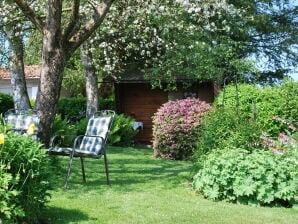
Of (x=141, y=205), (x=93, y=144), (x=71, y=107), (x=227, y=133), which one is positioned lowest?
(x=141, y=205)

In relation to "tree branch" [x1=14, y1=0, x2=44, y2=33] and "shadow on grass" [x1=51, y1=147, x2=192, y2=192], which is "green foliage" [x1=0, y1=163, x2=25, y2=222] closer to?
"shadow on grass" [x1=51, y1=147, x2=192, y2=192]

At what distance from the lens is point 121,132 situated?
629 inches

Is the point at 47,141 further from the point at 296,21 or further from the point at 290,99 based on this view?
the point at 296,21

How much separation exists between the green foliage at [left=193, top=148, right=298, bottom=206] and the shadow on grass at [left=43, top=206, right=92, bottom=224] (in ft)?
6.61

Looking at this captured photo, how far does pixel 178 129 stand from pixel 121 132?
4268 millimetres

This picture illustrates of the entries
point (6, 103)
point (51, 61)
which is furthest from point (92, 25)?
point (6, 103)

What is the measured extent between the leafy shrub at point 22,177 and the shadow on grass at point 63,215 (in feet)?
1.43

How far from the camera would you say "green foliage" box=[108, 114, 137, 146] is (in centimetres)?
1539

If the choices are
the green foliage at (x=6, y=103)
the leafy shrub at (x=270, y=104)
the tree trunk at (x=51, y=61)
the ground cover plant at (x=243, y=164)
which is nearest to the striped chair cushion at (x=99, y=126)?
the tree trunk at (x=51, y=61)

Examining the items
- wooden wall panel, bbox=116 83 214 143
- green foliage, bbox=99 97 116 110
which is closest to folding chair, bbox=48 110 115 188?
wooden wall panel, bbox=116 83 214 143

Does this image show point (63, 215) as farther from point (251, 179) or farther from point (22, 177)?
point (251, 179)

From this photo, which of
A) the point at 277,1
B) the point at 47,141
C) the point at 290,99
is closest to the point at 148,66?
the point at 290,99

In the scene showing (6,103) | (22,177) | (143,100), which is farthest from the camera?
(6,103)

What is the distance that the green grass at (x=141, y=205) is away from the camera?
533 centimetres
